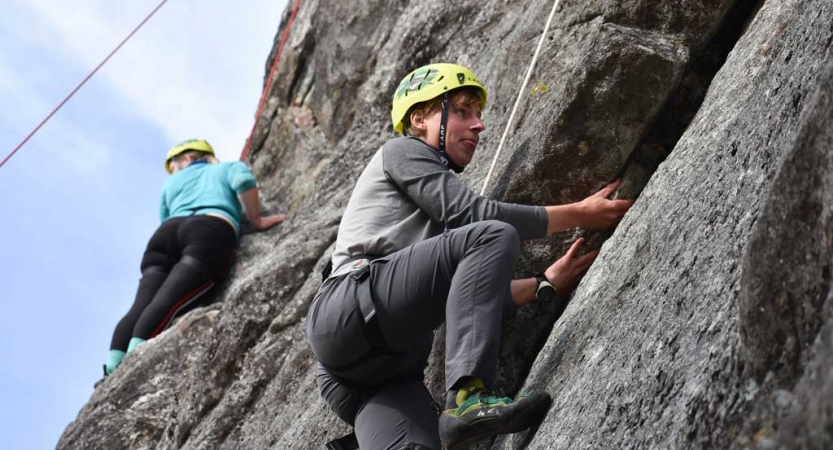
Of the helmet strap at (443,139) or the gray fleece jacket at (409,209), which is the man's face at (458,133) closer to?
the helmet strap at (443,139)

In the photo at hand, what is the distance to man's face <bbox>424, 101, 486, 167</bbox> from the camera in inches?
225

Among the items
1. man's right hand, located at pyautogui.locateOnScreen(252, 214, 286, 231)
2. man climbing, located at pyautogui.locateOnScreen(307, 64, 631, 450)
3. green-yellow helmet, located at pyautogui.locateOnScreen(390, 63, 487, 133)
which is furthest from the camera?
man's right hand, located at pyautogui.locateOnScreen(252, 214, 286, 231)

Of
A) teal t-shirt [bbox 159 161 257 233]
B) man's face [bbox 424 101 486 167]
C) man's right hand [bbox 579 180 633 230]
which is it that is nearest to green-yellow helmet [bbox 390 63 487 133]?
man's face [bbox 424 101 486 167]

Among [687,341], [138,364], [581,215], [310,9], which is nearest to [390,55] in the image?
[310,9]

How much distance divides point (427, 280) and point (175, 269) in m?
6.03

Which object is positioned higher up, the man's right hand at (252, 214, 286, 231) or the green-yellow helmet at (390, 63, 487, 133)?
the man's right hand at (252, 214, 286, 231)

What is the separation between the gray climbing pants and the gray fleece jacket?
28 centimetres

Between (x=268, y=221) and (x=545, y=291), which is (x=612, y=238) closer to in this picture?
(x=545, y=291)

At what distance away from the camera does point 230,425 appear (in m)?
7.50

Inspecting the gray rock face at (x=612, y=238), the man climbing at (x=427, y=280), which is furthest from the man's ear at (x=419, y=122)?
the gray rock face at (x=612, y=238)

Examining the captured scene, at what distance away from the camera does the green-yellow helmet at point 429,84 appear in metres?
5.86

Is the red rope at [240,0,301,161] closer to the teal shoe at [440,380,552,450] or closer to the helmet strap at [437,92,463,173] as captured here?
the helmet strap at [437,92,463,173]

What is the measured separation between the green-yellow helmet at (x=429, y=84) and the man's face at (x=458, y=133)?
12cm

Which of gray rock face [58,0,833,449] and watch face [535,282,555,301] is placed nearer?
gray rock face [58,0,833,449]
